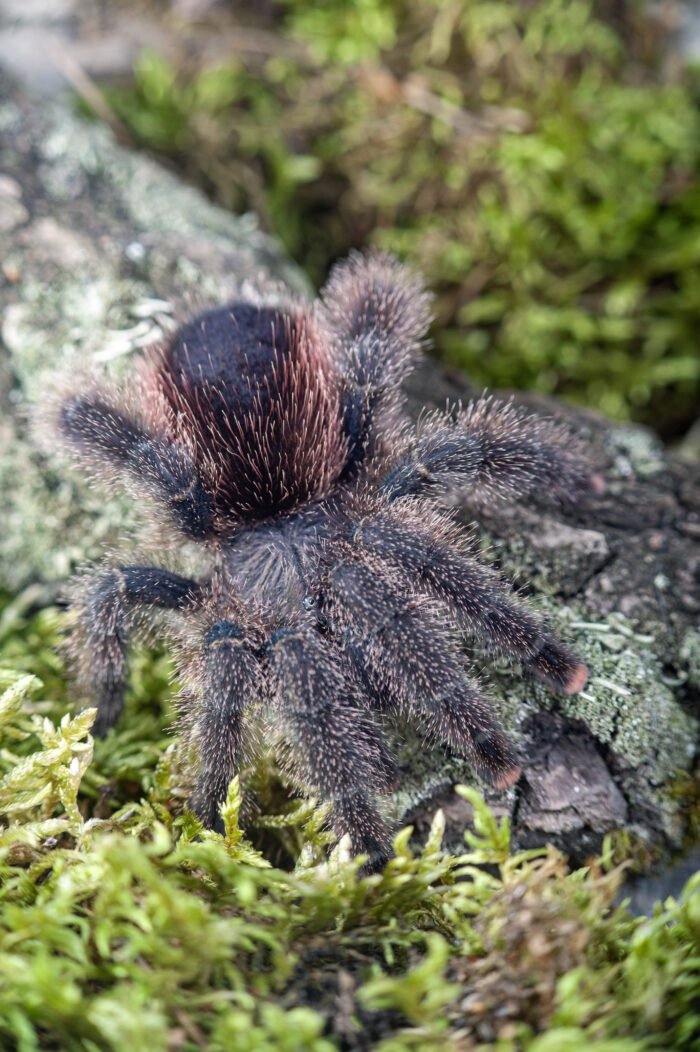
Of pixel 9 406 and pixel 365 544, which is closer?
pixel 365 544

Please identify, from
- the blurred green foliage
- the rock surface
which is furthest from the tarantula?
the blurred green foliage

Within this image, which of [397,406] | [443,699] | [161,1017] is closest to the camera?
[161,1017]

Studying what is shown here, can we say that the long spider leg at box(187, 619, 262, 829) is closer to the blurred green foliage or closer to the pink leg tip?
the pink leg tip

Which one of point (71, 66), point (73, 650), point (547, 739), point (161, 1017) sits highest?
point (71, 66)

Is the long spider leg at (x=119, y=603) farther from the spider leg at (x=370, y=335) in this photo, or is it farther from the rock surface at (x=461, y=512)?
the spider leg at (x=370, y=335)

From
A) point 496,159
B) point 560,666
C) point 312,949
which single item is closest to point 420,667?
point 560,666

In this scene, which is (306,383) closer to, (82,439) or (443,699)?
(82,439)

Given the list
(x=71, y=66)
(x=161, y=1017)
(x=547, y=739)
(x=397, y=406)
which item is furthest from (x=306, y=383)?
(x=71, y=66)
